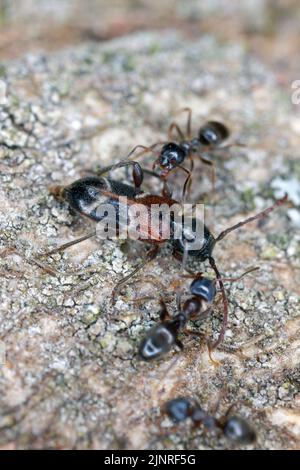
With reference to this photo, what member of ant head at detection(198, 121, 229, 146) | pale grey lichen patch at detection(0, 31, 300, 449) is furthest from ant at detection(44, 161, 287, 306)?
ant head at detection(198, 121, 229, 146)

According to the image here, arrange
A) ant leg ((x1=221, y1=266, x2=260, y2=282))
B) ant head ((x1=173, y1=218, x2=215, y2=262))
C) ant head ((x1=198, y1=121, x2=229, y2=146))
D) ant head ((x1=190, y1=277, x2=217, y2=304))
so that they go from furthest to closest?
ant head ((x1=198, y1=121, x2=229, y2=146)), ant head ((x1=173, y1=218, x2=215, y2=262)), ant leg ((x1=221, y1=266, x2=260, y2=282)), ant head ((x1=190, y1=277, x2=217, y2=304))

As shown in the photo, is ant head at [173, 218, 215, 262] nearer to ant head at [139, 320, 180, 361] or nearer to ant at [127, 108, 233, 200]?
ant at [127, 108, 233, 200]

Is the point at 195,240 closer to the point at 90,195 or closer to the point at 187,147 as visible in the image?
the point at 90,195

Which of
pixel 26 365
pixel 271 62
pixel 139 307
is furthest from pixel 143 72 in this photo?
pixel 26 365

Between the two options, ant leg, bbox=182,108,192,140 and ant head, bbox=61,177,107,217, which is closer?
ant head, bbox=61,177,107,217

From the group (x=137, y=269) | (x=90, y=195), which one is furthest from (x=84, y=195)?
(x=137, y=269)

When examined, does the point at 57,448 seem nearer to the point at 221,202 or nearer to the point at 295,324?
the point at 295,324

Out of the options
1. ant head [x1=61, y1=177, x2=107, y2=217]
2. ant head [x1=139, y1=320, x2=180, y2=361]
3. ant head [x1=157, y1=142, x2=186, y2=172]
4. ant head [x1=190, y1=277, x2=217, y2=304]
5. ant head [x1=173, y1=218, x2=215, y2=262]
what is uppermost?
ant head [x1=157, y1=142, x2=186, y2=172]
